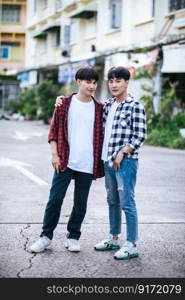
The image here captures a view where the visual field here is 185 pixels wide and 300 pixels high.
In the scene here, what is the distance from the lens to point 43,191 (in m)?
10.0

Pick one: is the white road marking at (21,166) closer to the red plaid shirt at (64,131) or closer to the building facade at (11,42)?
the red plaid shirt at (64,131)

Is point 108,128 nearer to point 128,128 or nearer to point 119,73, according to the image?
point 128,128

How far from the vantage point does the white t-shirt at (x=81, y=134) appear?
231 inches

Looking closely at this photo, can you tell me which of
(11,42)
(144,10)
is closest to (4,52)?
(11,42)

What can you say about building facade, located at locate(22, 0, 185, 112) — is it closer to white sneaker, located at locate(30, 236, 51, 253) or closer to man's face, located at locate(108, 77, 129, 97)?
man's face, located at locate(108, 77, 129, 97)

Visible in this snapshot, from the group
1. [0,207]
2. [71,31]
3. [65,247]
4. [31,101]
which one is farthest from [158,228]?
[31,101]

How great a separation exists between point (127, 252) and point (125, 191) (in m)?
0.59

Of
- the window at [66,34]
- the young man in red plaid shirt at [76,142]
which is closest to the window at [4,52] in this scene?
the window at [66,34]

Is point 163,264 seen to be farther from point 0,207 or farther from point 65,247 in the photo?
point 0,207

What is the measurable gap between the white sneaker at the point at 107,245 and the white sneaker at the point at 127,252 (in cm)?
31

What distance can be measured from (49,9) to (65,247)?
35.1 metres

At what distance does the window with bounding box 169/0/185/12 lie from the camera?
21.4m

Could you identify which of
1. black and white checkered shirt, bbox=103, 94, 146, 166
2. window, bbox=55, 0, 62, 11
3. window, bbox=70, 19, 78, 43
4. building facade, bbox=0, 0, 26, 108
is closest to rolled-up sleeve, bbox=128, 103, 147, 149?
black and white checkered shirt, bbox=103, 94, 146, 166

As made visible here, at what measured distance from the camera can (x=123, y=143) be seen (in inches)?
226
